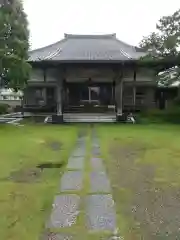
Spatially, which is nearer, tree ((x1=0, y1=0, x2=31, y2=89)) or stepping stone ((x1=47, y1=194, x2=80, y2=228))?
stepping stone ((x1=47, y1=194, x2=80, y2=228))

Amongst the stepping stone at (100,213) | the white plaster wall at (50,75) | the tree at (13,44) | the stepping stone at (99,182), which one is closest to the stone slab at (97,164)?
the stepping stone at (99,182)

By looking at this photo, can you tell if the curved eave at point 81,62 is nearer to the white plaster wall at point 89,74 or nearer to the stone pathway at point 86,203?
the white plaster wall at point 89,74

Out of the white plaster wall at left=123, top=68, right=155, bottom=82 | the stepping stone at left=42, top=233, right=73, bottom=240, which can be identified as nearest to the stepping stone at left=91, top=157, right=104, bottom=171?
the stepping stone at left=42, top=233, right=73, bottom=240

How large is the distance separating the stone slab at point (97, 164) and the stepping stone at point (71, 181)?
0.57 metres

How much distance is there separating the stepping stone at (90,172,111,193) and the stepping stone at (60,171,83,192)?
21 centimetres

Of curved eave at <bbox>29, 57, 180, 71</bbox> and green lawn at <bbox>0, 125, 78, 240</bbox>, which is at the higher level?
curved eave at <bbox>29, 57, 180, 71</bbox>

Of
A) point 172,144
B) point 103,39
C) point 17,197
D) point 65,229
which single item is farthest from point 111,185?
point 103,39

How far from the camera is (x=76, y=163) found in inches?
298

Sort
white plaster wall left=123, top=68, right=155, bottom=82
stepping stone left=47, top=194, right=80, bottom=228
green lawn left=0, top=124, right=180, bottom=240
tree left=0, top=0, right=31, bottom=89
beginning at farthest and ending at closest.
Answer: white plaster wall left=123, top=68, right=155, bottom=82
tree left=0, top=0, right=31, bottom=89
stepping stone left=47, top=194, right=80, bottom=228
green lawn left=0, top=124, right=180, bottom=240

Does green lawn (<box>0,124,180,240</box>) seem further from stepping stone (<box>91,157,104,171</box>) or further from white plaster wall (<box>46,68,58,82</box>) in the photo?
white plaster wall (<box>46,68,58,82</box>)

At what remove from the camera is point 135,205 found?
14.9 feet

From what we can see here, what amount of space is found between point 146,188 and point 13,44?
12217 mm

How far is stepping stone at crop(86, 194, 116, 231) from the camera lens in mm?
3712

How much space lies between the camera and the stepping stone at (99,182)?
5.28m
